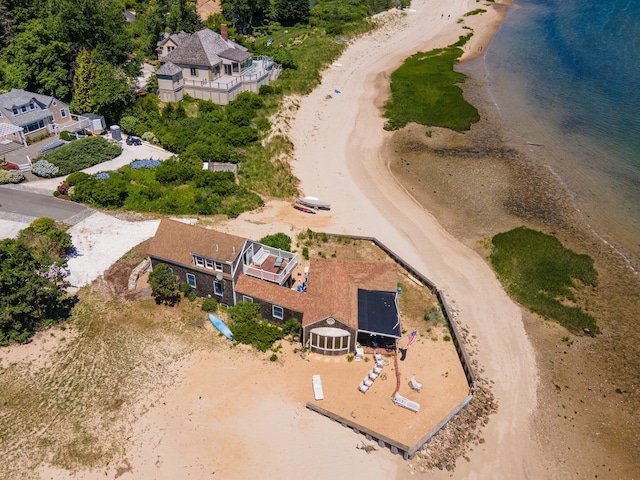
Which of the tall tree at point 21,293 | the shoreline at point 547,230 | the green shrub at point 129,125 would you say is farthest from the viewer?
the green shrub at point 129,125

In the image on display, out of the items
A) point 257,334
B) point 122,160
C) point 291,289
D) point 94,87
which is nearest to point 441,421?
point 257,334

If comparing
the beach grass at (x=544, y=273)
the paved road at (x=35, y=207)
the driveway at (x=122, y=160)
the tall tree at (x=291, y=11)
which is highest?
the tall tree at (x=291, y=11)

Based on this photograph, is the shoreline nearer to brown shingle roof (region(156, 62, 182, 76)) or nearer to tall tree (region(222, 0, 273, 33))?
brown shingle roof (region(156, 62, 182, 76))

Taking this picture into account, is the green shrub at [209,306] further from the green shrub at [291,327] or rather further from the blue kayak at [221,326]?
the green shrub at [291,327]

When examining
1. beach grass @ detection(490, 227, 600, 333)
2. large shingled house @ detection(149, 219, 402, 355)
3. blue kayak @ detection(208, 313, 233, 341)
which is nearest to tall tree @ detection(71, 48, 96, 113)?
large shingled house @ detection(149, 219, 402, 355)

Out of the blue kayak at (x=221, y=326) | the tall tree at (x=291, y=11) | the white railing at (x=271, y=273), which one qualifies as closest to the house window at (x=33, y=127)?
the white railing at (x=271, y=273)

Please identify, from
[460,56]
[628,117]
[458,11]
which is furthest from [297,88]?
[458,11]

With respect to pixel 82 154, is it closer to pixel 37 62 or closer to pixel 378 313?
pixel 37 62
